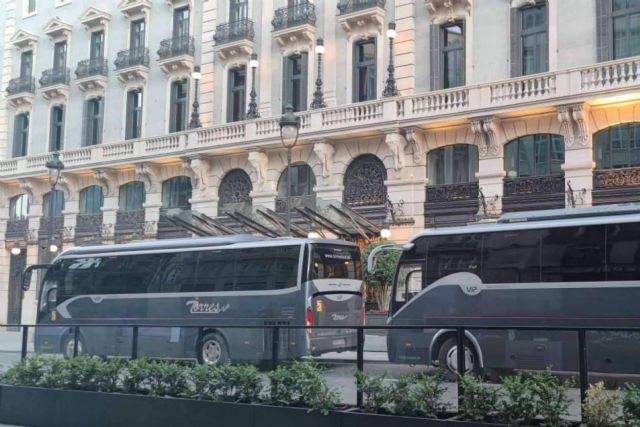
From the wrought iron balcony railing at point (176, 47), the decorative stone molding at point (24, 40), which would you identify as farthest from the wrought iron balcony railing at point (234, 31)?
the decorative stone molding at point (24, 40)

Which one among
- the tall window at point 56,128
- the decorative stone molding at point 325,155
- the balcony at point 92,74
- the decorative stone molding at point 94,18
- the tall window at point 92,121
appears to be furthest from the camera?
the tall window at point 56,128

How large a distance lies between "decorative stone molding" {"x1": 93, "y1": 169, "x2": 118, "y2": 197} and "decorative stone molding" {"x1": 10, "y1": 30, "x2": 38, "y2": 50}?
398 inches

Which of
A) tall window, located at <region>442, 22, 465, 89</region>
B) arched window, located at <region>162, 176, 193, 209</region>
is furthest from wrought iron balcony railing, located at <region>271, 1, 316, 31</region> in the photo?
arched window, located at <region>162, 176, 193, 209</region>

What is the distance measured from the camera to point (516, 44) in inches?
997

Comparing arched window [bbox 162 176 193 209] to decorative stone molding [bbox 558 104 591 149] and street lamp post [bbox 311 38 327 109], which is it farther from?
decorative stone molding [bbox 558 104 591 149]

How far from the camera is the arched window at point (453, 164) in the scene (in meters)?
25.8

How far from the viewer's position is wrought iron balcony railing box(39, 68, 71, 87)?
38688 millimetres

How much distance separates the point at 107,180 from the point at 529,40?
A: 20.9 metres

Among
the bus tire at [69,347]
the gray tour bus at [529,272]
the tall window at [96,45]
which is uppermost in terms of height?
the tall window at [96,45]

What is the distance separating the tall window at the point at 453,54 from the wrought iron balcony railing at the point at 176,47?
1251cm

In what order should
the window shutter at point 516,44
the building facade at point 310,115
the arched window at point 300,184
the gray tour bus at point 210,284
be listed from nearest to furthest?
the gray tour bus at point 210,284
the building facade at point 310,115
the window shutter at point 516,44
the arched window at point 300,184

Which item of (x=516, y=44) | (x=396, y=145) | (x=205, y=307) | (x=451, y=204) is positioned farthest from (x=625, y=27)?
(x=205, y=307)

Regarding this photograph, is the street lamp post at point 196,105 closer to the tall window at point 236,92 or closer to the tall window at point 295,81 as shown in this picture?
the tall window at point 236,92

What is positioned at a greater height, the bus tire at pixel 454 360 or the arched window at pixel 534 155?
→ the arched window at pixel 534 155
